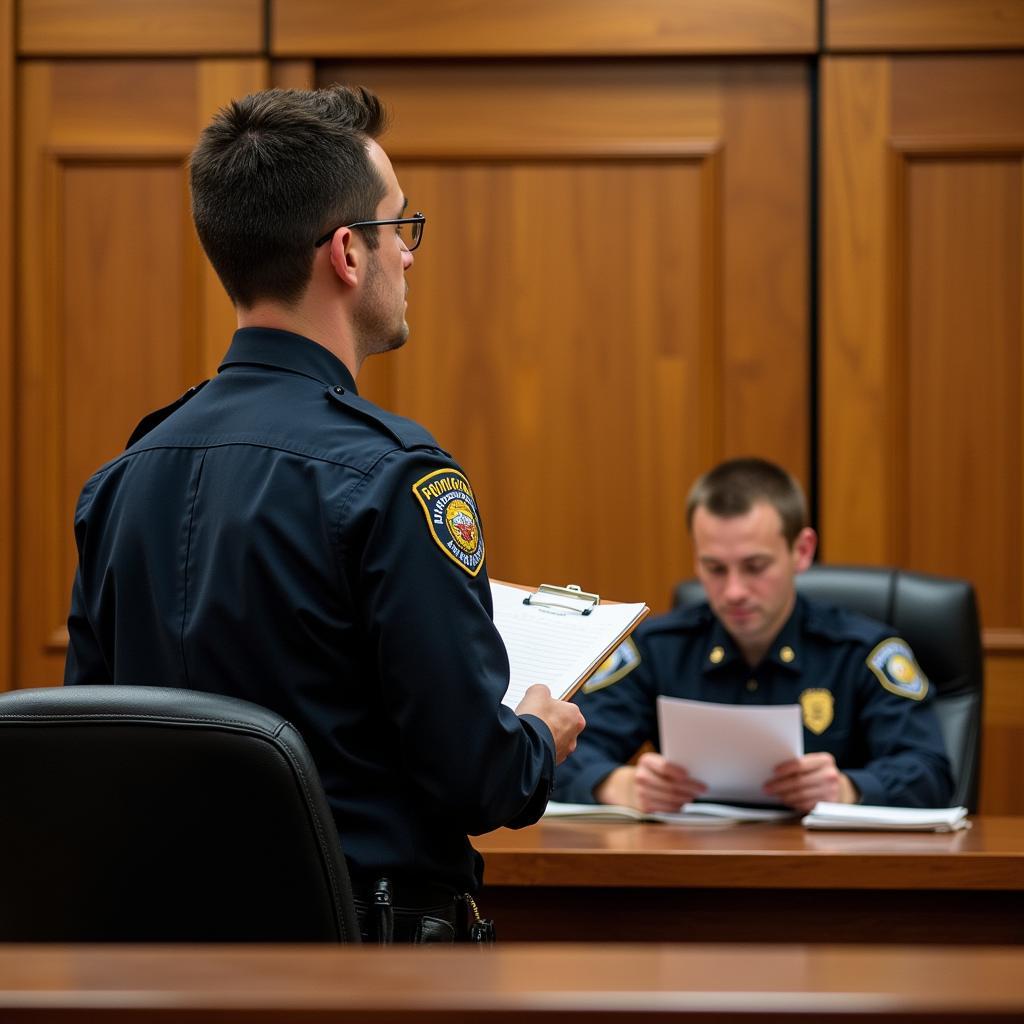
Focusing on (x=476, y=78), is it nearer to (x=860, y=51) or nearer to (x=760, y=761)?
(x=860, y=51)

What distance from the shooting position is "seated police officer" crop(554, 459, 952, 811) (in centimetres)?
227

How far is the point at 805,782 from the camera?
204cm

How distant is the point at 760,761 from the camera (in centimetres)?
204

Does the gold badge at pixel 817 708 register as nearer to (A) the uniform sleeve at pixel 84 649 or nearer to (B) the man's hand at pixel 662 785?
(B) the man's hand at pixel 662 785

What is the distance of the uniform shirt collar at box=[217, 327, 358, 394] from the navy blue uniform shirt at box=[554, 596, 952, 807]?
1177mm

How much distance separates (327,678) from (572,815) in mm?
1070

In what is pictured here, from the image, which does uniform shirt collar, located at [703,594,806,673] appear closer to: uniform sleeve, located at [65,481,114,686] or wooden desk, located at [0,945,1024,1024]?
uniform sleeve, located at [65,481,114,686]

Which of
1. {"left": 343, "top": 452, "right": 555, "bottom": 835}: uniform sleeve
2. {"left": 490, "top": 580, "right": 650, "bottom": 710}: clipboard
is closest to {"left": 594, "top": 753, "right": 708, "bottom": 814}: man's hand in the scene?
{"left": 490, "top": 580, "right": 650, "bottom": 710}: clipboard

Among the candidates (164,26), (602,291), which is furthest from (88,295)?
(602,291)

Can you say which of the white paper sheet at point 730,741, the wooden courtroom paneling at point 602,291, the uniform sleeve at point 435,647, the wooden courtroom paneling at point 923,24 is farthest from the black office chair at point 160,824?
the wooden courtroom paneling at point 923,24

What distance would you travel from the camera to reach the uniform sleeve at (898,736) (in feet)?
7.18

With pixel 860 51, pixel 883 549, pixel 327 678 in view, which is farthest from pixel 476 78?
pixel 327 678

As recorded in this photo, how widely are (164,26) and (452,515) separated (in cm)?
252

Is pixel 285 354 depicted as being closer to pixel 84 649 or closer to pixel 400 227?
pixel 400 227
